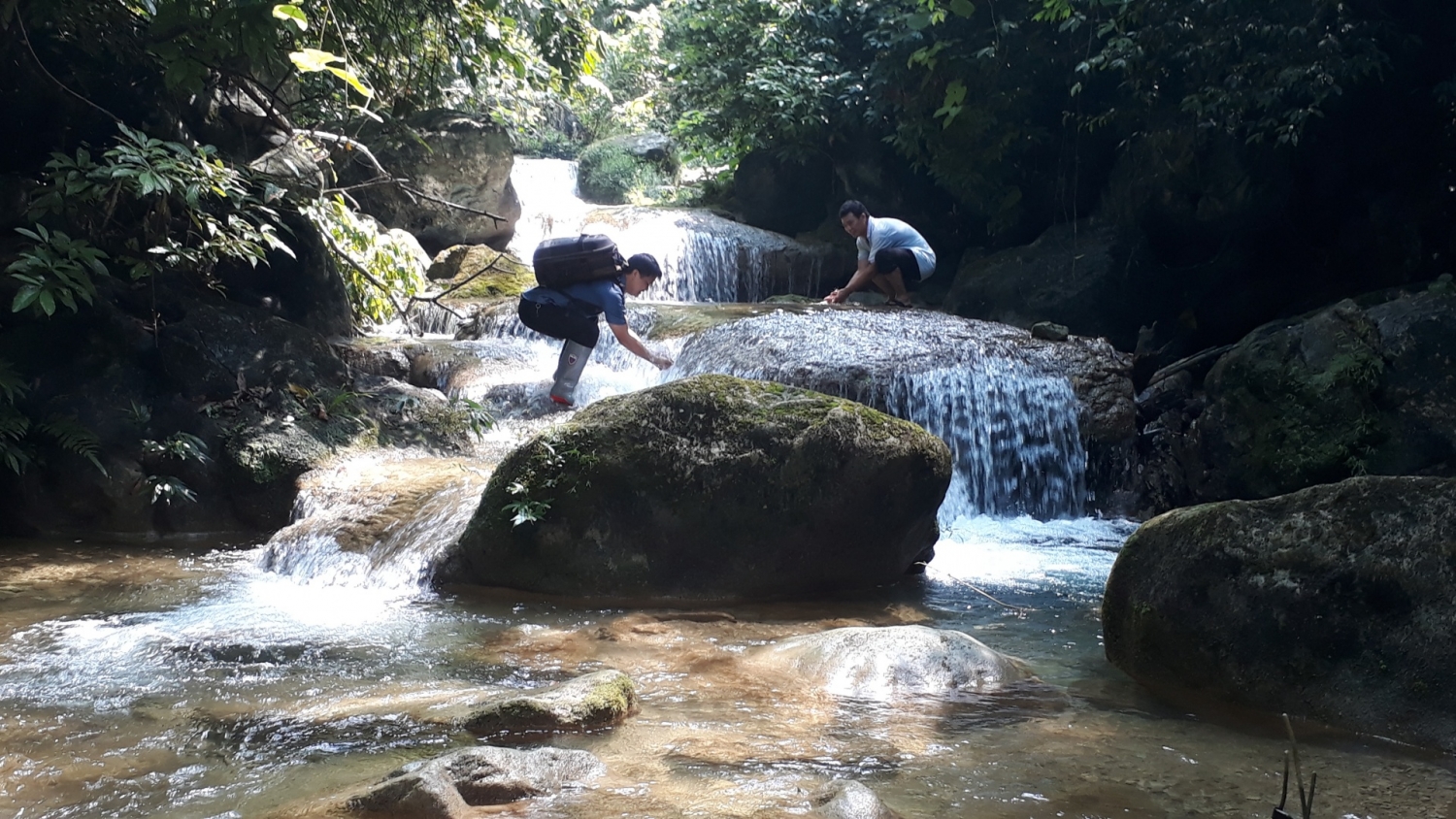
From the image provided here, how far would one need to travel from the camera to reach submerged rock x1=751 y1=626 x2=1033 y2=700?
405 cm

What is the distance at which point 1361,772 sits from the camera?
3.22 meters

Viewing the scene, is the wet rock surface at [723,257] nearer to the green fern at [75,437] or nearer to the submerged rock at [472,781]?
the green fern at [75,437]

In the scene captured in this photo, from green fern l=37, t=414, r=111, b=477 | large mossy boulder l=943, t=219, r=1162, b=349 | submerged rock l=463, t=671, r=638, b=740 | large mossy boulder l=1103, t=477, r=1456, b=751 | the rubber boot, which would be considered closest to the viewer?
submerged rock l=463, t=671, r=638, b=740

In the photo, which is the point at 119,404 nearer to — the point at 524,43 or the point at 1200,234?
the point at 524,43

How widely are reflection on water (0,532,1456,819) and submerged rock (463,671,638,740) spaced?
3.2 inches

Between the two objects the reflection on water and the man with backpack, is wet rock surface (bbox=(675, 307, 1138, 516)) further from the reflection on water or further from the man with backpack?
the reflection on water

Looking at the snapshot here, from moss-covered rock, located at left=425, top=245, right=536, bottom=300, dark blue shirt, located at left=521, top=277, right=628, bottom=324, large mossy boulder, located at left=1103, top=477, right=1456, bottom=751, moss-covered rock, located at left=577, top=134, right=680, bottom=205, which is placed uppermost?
moss-covered rock, located at left=577, top=134, right=680, bottom=205

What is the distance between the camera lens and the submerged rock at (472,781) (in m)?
2.63

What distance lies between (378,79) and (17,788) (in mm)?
7537

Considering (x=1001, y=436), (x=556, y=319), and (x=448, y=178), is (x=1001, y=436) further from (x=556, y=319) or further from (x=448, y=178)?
(x=448, y=178)

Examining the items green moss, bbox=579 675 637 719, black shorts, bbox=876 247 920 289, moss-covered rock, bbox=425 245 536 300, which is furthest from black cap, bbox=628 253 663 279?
moss-covered rock, bbox=425 245 536 300

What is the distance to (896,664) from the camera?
416 cm

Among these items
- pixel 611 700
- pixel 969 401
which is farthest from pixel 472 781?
pixel 969 401

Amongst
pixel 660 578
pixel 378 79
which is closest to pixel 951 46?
pixel 378 79
